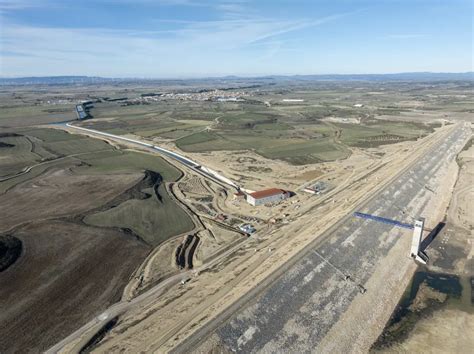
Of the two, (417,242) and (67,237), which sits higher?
(417,242)

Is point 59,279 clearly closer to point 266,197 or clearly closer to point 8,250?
point 8,250

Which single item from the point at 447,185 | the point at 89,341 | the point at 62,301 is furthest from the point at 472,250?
the point at 62,301

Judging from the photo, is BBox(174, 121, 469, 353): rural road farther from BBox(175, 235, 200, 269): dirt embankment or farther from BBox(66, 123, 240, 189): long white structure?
BBox(66, 123, 240, 189): long white structure

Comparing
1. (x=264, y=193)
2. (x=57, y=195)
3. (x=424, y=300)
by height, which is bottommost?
(x=424, y=300)

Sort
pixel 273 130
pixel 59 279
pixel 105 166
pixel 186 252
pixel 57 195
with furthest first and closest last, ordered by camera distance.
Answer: pixel 273 130 < pixel 105 166 < pixel 57 195 < pixel 186 252 < pixel 59 279

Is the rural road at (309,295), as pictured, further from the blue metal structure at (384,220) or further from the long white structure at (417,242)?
the long white structure at (417,242)

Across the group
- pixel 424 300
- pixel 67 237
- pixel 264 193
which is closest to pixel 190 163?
pixel 264 193

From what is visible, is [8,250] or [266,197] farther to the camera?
[266,197]
